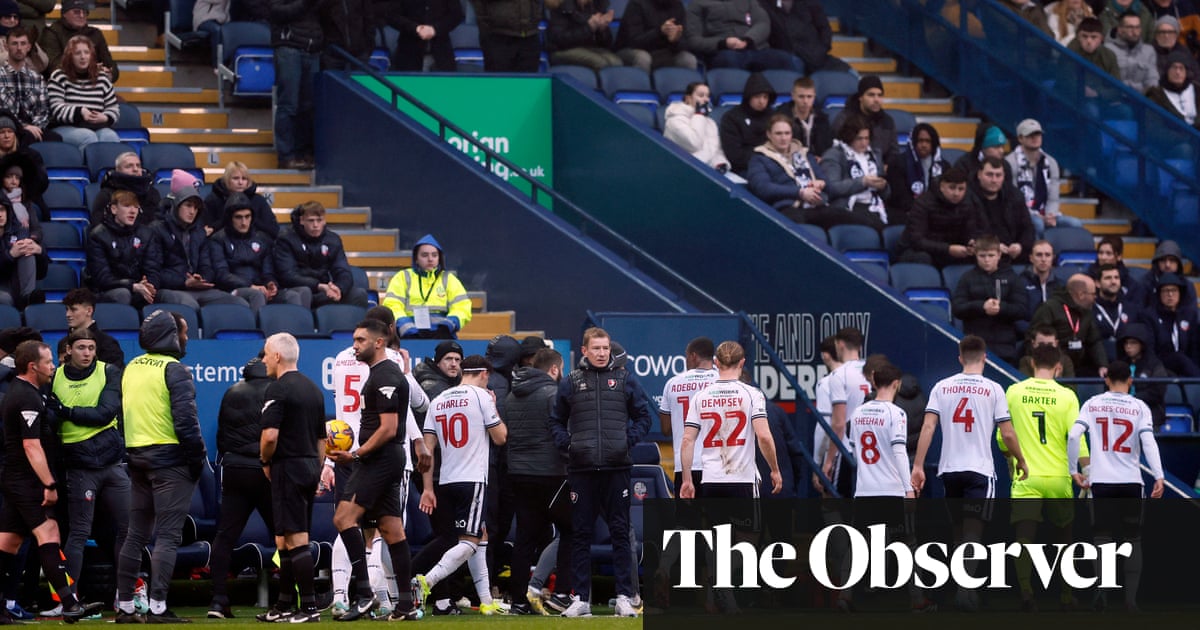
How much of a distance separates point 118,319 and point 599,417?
452 cm

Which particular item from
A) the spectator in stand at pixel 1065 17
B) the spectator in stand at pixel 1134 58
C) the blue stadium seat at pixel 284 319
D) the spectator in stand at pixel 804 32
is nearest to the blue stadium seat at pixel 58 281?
the blue stadium seat at pixel 284 319

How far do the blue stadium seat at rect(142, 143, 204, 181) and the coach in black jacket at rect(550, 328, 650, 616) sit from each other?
6216 mm

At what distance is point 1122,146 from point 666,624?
10.7m

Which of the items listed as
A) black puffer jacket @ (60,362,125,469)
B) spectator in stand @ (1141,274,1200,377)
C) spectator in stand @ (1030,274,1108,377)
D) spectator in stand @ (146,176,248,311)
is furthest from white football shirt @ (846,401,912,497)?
spectator in stand @ (146,176,248,311)

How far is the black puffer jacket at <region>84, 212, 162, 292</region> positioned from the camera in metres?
15.7

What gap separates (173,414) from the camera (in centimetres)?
1210

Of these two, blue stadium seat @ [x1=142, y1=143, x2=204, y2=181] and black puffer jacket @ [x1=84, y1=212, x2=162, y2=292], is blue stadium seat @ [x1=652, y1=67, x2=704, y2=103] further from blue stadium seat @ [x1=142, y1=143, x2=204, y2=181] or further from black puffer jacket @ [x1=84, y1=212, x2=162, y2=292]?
black puffer jacket @ [x1=84, y1=212, x2=162, y2=292]

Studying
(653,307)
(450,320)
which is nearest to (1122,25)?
(653,307)

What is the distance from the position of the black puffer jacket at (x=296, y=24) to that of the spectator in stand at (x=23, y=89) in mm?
2446

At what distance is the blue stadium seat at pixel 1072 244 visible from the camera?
19.3 meters

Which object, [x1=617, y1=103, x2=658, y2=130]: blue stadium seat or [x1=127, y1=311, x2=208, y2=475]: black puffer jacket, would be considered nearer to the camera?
[x1=127, y1=311, x2=208, y2=475]: black puffer jacket

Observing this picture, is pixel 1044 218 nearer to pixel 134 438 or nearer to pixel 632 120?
pixel 632 120

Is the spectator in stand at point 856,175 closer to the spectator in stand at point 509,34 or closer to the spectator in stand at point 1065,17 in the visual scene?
the spectator in stand at point 509,34

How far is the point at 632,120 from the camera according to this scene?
1870cm
